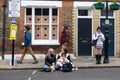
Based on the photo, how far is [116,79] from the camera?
15219 mm

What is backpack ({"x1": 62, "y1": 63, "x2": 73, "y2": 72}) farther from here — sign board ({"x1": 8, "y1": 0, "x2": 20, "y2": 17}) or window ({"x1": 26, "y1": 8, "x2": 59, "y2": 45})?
window ({"x1": 26, "y1": 8, "x2": 59, "y2": 45})

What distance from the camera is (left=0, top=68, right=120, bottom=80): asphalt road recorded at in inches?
615

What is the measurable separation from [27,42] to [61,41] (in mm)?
2584

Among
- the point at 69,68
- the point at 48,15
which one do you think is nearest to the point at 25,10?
the point at 48,15

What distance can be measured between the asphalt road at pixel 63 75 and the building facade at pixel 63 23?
15.8 feet

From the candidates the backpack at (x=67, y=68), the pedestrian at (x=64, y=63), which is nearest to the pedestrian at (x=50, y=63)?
the pedestrian at (x=64, y=63)

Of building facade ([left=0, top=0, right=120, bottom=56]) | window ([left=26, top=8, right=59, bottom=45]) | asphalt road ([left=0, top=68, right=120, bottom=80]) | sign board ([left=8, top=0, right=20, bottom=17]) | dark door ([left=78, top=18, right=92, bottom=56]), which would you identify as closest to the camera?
asphalt road ([left=0, top=68, right=120, bottom=80])

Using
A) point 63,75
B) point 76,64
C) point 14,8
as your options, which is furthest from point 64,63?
point 14,8

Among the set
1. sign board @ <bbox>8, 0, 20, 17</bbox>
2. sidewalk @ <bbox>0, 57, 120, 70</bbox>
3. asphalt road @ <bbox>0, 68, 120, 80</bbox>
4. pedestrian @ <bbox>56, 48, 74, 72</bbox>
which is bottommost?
asphalt road @ <bbox>0, 68, 120, 80</bbox>

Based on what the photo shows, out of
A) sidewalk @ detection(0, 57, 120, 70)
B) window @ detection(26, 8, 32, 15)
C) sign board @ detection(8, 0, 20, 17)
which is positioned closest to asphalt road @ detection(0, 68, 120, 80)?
sidewalk @ detection(0, 57, 120, 70)

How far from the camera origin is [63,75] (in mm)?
16672

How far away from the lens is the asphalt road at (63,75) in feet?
51.2

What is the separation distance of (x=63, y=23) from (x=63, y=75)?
696cm

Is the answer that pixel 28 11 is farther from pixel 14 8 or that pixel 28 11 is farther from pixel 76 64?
pixel 76 64
